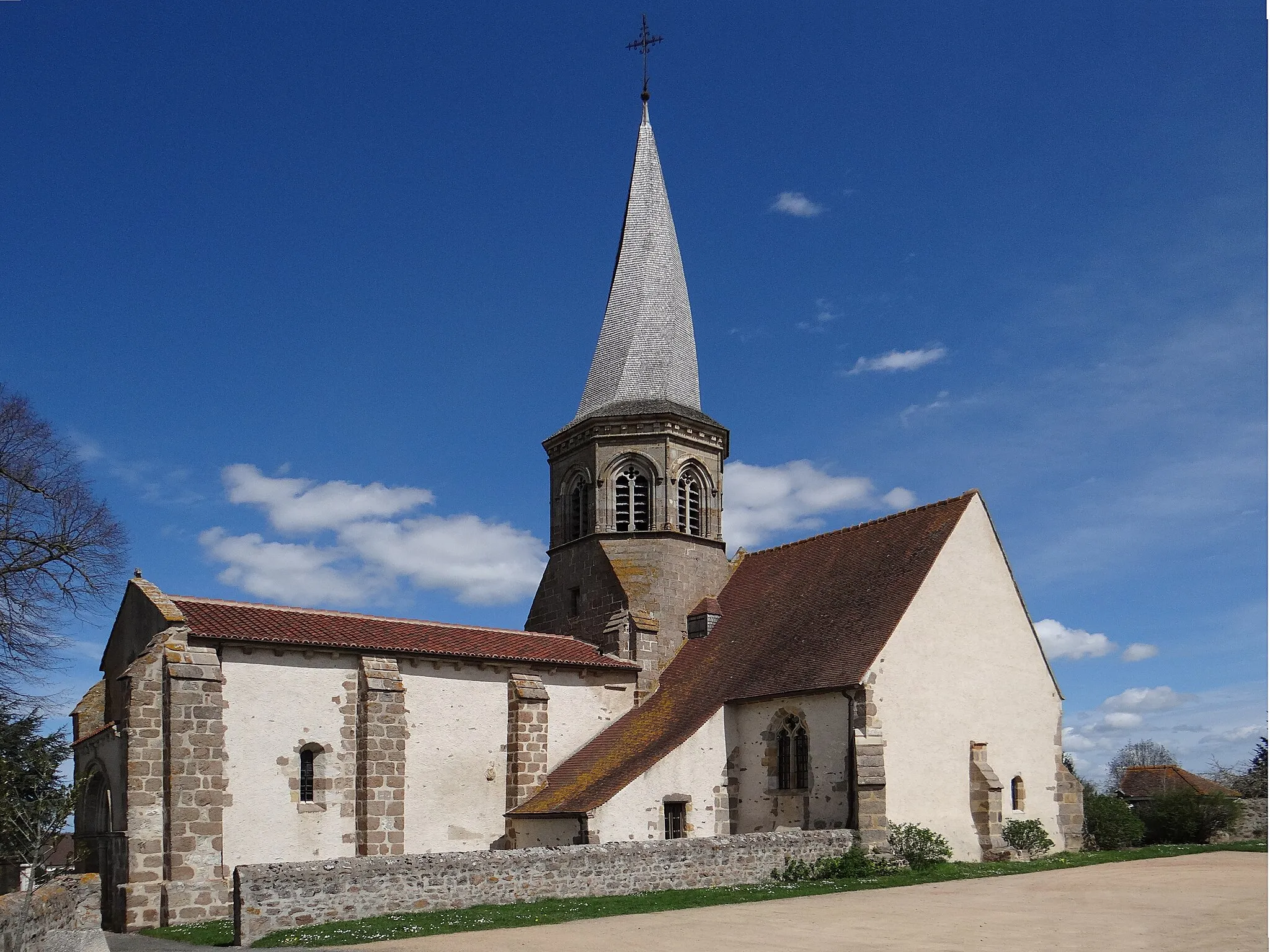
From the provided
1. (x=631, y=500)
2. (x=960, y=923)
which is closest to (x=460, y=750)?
(x=631, y=500)

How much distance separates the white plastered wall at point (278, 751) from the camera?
2319 cm

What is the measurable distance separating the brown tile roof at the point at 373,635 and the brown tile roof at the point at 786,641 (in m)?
2.09

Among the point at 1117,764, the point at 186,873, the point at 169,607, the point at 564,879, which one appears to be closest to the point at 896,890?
the point at 564,879

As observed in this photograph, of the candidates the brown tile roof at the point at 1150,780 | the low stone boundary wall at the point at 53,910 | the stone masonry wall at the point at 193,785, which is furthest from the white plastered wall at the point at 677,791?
the brown tile roof at the point at 1150,780

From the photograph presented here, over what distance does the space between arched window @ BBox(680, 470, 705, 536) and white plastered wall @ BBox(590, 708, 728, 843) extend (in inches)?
300

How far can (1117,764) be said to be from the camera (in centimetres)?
9162

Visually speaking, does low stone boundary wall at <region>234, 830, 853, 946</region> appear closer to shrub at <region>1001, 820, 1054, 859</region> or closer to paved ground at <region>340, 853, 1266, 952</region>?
paved ground at <region>340, 853, 1266, 952</region>

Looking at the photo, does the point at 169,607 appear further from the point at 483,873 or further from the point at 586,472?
the point at 586,472

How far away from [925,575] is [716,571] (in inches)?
344

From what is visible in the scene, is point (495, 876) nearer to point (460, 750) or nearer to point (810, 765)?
point (460, 750)

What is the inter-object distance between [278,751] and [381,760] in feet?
7.30

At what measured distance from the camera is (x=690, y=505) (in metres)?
32.8

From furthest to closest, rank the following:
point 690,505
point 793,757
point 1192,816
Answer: point 690,505 < point 1192,816 < point 793,757

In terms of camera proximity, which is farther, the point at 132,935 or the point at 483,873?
the point at 132,935
